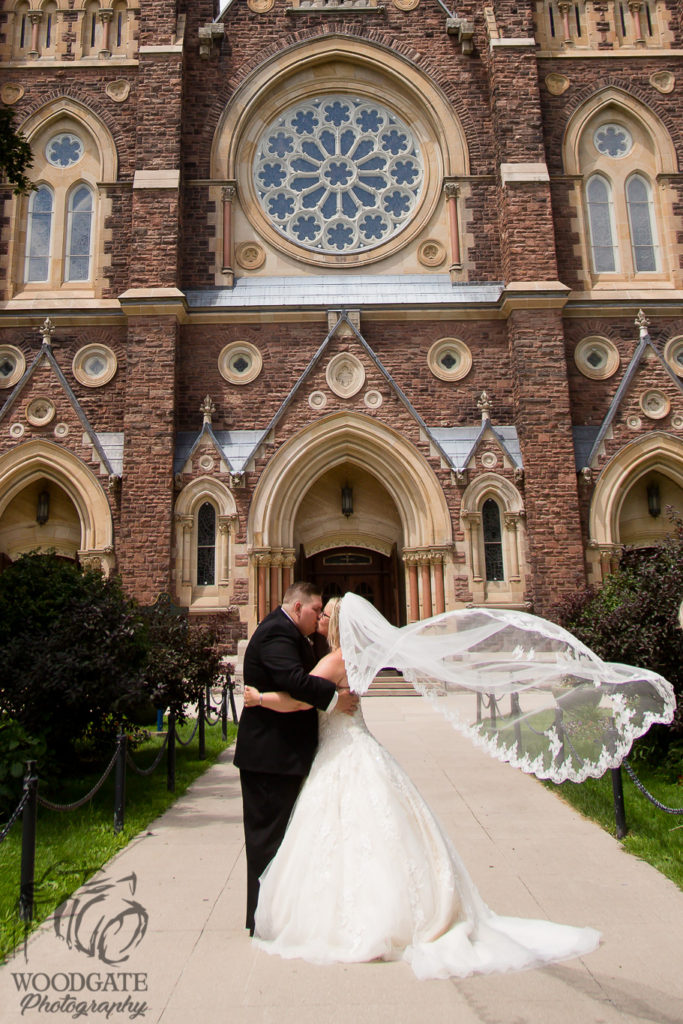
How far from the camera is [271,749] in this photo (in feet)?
14.3

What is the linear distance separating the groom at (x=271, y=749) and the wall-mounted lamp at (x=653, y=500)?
48.4 ft

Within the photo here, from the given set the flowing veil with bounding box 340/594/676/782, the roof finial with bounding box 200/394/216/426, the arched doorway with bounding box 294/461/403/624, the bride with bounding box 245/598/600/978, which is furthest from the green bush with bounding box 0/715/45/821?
the arched doorway with bounding box 294/461/403/624

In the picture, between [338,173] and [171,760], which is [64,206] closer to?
[338,173]

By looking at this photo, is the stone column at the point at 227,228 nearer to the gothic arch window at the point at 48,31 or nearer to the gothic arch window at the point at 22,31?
the gothic arch window at the point at 48,31

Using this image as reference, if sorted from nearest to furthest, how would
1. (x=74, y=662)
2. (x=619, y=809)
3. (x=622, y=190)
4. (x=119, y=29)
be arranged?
(x=619, y=809) → (x=74, y=662) → (x=622, y=190) → (x=119, y=29)

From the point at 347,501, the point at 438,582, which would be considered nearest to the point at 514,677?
the point at 438,582

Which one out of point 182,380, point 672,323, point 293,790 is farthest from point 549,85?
point 293,790

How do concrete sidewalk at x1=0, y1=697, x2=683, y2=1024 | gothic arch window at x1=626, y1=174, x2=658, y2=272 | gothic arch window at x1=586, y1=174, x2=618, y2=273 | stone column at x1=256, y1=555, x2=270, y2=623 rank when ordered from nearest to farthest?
concrete sidewalk at x1=0, y1=697, x2=683, y2=1024 < stone column at x1=256, y1=555, x2=270, y2=623 < gothic arch window at x1=586, y1=174, x2=618, y2=273 < gothic arch window at x1=626, y1=174, x2=658, y2=272

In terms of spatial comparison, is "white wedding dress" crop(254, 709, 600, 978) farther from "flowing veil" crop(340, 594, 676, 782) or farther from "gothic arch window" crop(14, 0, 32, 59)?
"gothic arch window" crop(14, 0, 32, 59)

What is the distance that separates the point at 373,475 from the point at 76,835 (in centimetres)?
1169

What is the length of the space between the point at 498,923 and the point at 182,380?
48.3 ft

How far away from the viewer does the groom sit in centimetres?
433

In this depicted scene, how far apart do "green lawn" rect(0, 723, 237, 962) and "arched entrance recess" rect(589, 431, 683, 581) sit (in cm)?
989

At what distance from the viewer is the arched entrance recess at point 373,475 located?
16.4 meters
